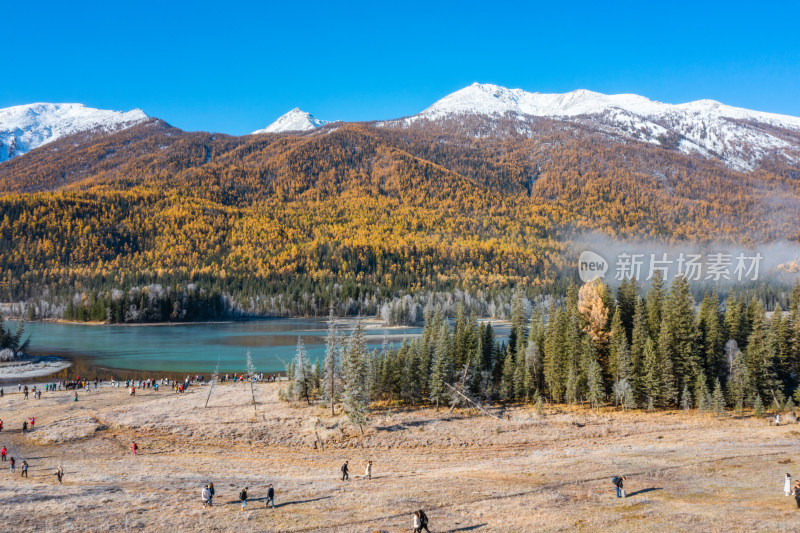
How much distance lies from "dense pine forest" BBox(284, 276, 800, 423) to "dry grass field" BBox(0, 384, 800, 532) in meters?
3.52

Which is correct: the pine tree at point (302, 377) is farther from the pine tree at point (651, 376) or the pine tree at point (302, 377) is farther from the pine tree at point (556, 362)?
the pine tree at point (651, 376)

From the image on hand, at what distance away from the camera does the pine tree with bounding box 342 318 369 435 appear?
50.1 m

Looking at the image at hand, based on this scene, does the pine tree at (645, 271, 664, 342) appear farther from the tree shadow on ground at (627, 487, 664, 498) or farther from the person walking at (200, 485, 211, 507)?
the person walking at (200, 485, 211, 507)

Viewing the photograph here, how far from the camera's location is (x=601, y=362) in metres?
62.5

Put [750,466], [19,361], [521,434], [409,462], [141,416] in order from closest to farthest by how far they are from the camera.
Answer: [750,466] → [409,462] → [521,434] → [141,416] → [19,361]

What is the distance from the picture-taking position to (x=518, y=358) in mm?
64438

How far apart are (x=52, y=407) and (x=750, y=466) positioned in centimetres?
6884

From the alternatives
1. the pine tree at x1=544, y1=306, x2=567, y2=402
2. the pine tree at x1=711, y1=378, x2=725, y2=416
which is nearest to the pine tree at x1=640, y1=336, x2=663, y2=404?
the pine tree at x1=711, y1=378, x2=725, y2=416

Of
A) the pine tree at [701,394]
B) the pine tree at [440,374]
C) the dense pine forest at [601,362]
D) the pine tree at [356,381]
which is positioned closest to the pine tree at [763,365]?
the dense pine forest at [601,362]

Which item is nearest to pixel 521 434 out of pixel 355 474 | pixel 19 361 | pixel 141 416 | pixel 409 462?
pixel 409 462

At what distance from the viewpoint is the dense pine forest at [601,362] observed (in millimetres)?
55406

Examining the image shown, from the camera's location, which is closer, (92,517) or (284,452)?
(92,517)

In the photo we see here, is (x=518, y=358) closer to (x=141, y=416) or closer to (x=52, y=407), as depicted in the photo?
(x=141, y=416)

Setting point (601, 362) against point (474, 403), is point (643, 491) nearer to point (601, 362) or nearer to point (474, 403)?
point (474, 403)
